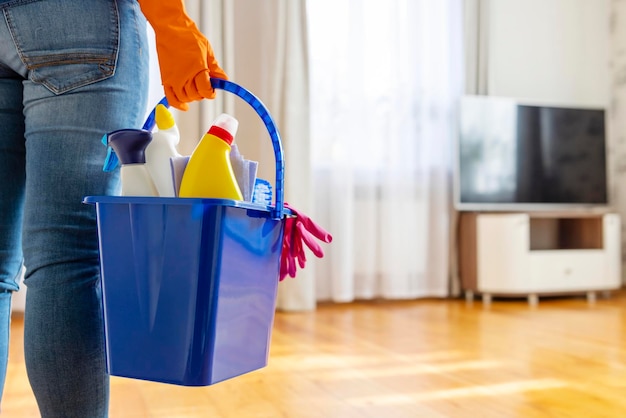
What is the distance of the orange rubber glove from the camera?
76cm

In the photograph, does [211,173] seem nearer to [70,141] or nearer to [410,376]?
[70,141]

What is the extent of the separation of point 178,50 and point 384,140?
267 cm

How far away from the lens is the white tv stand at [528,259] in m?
3.29

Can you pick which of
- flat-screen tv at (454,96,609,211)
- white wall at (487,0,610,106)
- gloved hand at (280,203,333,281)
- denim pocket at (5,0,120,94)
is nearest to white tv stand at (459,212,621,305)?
flat-screen tv at (454,96,609,211)

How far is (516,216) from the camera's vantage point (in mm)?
3299

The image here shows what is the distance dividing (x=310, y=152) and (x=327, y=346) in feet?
3.86

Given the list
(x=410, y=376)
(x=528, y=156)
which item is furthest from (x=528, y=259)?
(x=410, y=376)

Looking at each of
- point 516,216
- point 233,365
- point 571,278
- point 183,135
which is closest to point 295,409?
point 233,365

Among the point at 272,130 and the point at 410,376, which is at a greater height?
the point at 272,130

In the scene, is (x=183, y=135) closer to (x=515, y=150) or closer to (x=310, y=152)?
(x=310, y=152)

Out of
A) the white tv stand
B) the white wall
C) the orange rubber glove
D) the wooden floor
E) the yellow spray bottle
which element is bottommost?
the wooden floor

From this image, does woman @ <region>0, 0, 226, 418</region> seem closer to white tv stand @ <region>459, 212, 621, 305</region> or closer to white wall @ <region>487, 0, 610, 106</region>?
white tv stand @ <region>459, 212, 621, 305</region>

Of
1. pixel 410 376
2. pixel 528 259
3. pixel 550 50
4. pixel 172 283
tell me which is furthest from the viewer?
pixel 550 50

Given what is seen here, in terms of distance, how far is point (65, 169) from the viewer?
75cm
